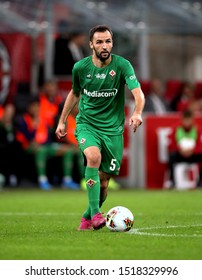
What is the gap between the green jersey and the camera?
34.4ft

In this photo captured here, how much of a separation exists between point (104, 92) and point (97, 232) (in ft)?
5.30

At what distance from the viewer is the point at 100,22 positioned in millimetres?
22016

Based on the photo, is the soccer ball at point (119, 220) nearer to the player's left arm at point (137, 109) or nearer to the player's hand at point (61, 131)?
the player's left arm at point (137, 109)

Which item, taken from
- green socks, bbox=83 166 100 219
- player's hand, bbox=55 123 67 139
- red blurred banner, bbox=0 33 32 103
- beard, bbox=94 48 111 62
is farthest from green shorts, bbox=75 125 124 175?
red blurred banner, bbox=0 33 32 103

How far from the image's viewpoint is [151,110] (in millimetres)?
21734

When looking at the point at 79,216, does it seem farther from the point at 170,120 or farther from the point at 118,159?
the point at 170,120

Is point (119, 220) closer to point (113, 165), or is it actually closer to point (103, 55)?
point (113, 165)

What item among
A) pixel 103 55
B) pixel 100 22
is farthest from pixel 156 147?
pixel 103 55

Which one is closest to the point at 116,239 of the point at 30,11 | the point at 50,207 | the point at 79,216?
the point at 79,216

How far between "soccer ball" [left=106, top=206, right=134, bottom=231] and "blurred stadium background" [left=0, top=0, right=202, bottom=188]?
10695 mm

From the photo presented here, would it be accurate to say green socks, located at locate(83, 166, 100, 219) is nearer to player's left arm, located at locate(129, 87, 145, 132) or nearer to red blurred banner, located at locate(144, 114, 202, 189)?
player's left arm, located at locate(129, 87, 145, 132)

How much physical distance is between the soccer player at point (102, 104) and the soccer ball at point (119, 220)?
12.6 inches

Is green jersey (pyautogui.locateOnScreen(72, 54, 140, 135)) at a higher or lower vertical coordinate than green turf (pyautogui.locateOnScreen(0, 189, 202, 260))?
higher

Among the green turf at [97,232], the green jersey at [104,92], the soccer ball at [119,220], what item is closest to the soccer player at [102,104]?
the green jersey at [104,92]
